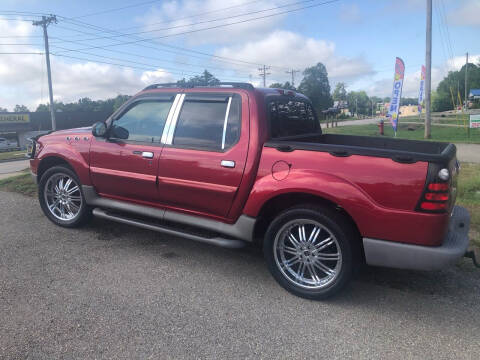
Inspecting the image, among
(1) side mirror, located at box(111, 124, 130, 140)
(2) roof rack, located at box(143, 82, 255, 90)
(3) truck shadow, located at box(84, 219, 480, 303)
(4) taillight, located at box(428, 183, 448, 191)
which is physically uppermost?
(2) roof rack, located at box(143, 82, 255, 90)

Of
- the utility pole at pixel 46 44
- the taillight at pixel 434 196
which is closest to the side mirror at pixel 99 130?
the taillight at pixel 434 196

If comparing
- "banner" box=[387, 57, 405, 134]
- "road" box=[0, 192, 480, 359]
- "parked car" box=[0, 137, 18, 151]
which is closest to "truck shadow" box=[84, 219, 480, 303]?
"road" box=[0, 192, 480, 359]

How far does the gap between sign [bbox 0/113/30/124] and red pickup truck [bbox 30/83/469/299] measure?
52421 mm

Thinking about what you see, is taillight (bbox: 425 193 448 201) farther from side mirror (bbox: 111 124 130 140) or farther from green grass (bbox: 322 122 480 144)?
green grass (bbox: 322 122 480 144)

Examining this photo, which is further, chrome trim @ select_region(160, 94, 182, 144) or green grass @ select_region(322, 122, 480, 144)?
green grass @ select_region(322, 122, 480, 144)

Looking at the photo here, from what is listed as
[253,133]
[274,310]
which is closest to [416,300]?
[274,310]

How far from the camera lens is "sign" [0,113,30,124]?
49.2 metres

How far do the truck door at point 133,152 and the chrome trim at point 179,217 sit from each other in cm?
9

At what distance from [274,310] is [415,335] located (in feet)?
3.46

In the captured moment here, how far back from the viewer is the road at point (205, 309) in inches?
105

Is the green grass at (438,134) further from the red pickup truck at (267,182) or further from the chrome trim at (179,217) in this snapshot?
the chrome trim at (179,217)

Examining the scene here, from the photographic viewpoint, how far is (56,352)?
2590mm

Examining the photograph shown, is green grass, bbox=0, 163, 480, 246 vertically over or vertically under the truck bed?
under

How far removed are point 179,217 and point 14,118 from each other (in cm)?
5490
